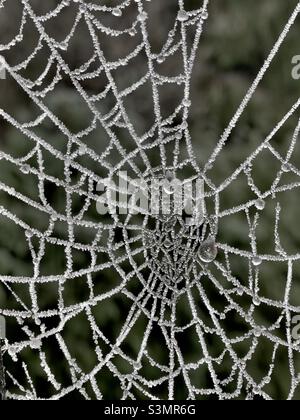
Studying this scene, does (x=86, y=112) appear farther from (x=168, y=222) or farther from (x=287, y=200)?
(x=287, y=200)

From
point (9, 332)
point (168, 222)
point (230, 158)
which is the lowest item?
point (9, 332)

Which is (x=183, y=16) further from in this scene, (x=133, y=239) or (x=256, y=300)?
(x=256, y=300)

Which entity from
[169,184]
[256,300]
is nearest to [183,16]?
[169,184]

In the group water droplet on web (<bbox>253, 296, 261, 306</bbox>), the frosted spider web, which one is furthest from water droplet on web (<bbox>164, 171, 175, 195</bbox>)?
water droplet on web (<bbox>253, 296, 261, 306</bbox>)

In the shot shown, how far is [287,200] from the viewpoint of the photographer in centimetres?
185

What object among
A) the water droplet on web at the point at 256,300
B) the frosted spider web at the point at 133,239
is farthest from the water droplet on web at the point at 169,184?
the water droplet on web at the point at 256,300

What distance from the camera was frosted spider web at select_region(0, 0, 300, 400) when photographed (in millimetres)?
1506

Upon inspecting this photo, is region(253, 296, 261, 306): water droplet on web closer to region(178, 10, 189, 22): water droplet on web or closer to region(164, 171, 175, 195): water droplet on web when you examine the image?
region(164, 171, 175, 195): water droplet on web

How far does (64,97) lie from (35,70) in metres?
0.09

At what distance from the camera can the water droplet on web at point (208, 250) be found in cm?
160

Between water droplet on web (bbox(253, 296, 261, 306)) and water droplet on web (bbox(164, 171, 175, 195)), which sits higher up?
water droplet on web (bbox(164, 171, 175, 195))

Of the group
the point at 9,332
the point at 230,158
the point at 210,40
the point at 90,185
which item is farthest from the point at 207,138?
the point at 9,332

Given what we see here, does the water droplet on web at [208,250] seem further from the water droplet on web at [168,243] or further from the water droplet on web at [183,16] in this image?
the water droplet on web at [183,16]

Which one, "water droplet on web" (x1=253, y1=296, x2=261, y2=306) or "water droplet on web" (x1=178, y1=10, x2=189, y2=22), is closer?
"water droplet on web" (x1=178, y1=10, x2=189, y2=22)
